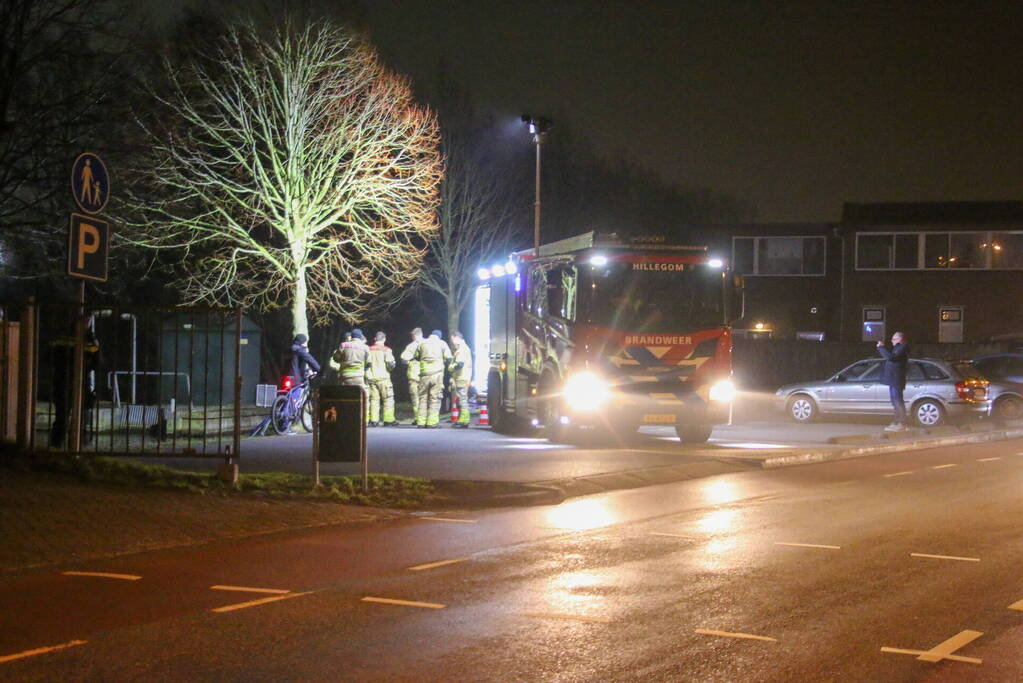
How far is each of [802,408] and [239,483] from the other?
1788 centimetres

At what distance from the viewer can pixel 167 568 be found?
847 cm

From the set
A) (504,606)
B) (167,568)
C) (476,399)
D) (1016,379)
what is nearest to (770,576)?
(504,606)

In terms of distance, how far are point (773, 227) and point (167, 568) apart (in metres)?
42.8

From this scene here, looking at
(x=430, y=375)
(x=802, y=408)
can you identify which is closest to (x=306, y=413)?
(x=430, y=375)

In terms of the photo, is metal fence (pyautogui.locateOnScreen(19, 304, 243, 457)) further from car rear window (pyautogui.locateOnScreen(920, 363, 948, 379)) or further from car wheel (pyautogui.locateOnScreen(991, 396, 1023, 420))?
car wheel (pyautogui.locateOnScreen(991, 396, 1023, 420))

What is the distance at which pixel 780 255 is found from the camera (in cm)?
4878

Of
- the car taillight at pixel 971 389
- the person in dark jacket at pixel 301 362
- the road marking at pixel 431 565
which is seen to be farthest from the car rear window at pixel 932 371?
the road marking at pixel 431 565

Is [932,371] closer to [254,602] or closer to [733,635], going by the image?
[733,635]

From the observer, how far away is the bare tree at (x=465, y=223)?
42.2m

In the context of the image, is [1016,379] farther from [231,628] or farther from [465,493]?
[231,628]

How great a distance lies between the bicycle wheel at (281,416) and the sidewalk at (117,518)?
8217 mm

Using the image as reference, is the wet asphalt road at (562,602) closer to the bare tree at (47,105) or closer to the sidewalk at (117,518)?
the sidewalk at (117,518)

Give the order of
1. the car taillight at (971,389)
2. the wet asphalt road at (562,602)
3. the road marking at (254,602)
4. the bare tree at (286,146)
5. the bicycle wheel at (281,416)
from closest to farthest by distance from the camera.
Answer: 1. the wet asphalt road at (562,602)
2. the road marking at (254,602)
3. the bicycle wheel at (281,416)
4. the car taillight at (971,389)
5. the bare tree at (286,146)

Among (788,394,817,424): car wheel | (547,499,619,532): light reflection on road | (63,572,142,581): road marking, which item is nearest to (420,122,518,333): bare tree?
(788,394,817,424): car wheel
